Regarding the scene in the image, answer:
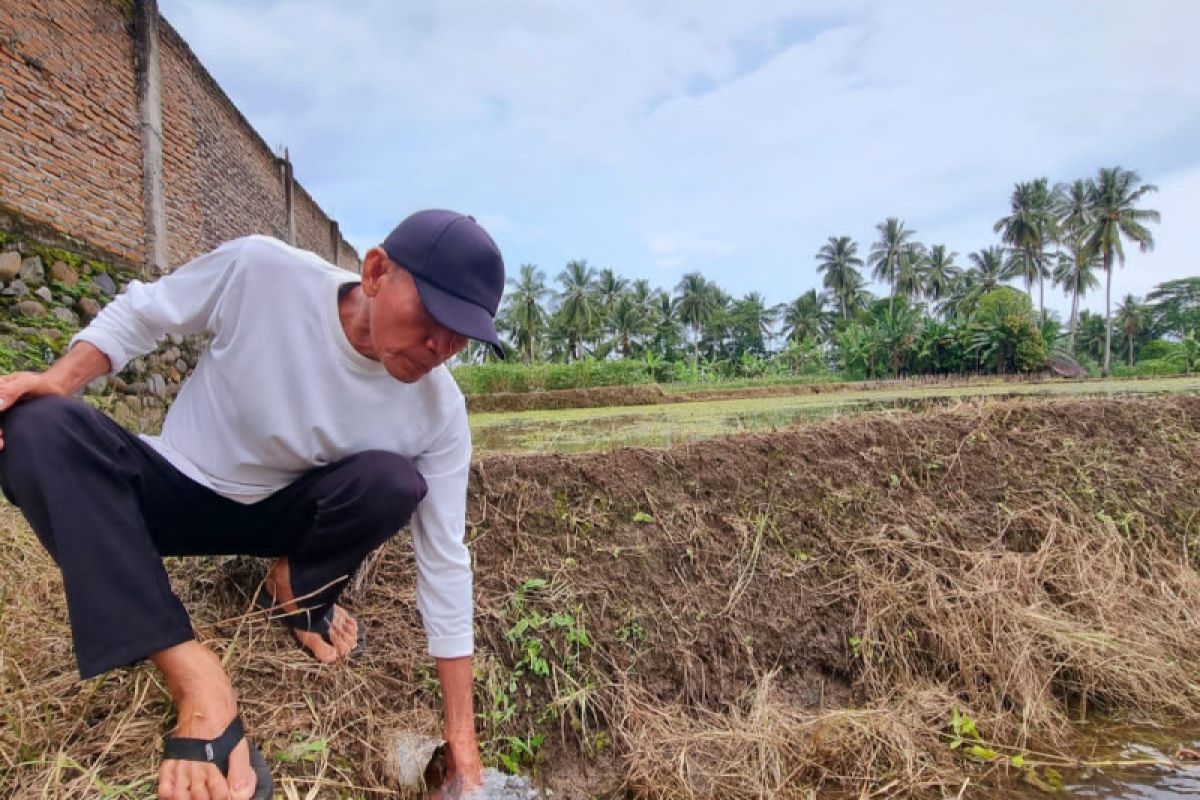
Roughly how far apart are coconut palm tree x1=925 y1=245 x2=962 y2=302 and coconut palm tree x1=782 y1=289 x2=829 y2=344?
816cm

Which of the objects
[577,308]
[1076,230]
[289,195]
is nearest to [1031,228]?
[1076,230]

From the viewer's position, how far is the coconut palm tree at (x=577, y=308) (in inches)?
1651

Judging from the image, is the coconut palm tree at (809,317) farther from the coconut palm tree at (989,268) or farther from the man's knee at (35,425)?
the man's knee at (35,425)

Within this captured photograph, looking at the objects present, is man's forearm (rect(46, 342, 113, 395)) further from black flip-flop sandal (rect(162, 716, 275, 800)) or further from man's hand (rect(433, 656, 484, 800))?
man's hand (rect(433, 656, 484, 800))

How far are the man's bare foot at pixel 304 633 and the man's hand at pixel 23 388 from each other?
0.68 m

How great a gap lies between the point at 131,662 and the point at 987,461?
11.4 feet

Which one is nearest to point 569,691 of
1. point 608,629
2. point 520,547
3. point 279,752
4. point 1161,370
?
point 608,629

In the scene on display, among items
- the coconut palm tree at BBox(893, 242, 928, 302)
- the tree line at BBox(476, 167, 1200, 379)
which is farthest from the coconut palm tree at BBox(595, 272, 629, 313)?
Answer: the coconut palm tree at BBox(893, 242, 928, 302)

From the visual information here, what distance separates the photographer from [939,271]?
148 ft

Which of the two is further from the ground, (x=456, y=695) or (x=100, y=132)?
(x=100, y=132)

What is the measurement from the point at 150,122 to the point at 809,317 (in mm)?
51170

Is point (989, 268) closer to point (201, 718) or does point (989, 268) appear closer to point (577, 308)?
point (577, 308)

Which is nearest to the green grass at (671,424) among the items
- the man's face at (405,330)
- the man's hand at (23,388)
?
the man's face at (405,330)

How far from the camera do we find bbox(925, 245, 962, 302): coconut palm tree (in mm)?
45375
